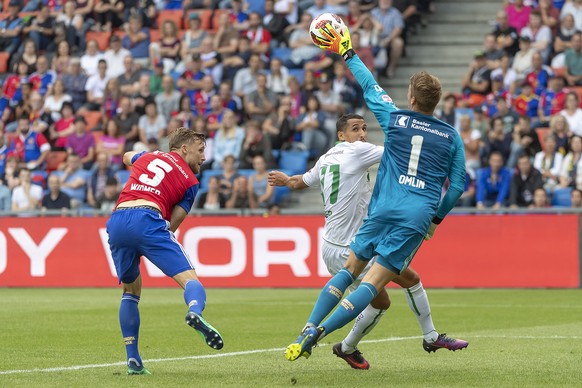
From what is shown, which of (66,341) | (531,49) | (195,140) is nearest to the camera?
(195,140)

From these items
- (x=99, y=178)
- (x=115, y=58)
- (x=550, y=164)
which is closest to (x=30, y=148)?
(x=99, y=178)

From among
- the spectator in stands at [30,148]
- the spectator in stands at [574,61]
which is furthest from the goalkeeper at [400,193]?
the spectator in stands at [30,148]

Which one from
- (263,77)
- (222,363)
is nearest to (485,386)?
(222,363)

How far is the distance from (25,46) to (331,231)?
67.0ft

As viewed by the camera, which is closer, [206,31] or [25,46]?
[206,31]

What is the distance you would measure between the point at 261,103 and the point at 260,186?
267 cm

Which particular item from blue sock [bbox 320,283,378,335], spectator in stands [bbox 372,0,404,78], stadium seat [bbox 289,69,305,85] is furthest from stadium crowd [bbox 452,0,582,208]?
blue sock [bbox 320,283,378,335]

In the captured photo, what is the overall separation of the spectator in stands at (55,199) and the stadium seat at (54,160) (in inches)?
97.1

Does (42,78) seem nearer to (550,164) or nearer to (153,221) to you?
(550,164)

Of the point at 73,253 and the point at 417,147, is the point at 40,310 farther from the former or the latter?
the point at 417,147

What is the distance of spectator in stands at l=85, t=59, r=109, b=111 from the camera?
88.8 feet

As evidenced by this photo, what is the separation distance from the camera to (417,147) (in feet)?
29.1

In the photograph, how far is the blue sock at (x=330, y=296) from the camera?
28.2 feet

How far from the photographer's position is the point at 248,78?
2536 centimetres
